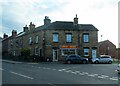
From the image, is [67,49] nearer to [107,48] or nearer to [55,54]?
[55,54]

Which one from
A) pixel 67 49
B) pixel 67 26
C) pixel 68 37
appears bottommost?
pixel 67 49

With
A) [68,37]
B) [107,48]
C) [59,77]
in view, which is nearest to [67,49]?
[68,37]

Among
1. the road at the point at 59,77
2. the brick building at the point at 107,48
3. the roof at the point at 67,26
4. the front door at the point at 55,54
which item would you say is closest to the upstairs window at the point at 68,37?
the roof at the point at 67,26

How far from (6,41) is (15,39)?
1440 centimetres

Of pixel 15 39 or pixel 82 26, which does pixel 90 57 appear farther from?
pixel 15 39

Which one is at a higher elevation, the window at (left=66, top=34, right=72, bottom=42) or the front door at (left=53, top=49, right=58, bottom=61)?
the window at (left=66, top=34, right=72, bottom=42)

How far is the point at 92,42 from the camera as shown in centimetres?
5119

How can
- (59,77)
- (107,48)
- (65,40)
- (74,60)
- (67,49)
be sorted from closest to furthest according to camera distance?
(59,77) → (74,60) → (67,49) → (65,40) → (107,48)

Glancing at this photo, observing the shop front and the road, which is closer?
the road

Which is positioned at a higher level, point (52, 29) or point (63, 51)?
point (52, 29)

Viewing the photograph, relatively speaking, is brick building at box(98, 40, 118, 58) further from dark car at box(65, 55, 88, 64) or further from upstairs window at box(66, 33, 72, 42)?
dark car at box(65, 55, 88, 64)

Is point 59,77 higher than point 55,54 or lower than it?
lower

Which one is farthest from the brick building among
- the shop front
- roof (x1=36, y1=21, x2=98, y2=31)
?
the shop front

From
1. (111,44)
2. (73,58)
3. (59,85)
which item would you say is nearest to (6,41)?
(111,44)
